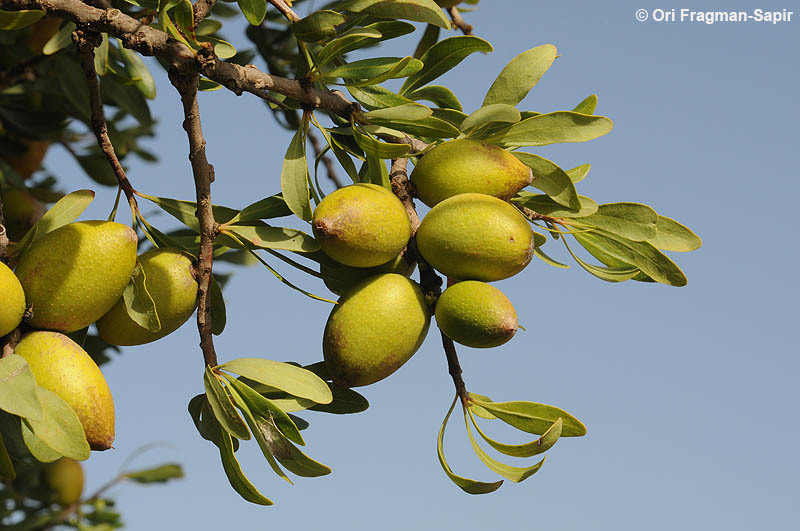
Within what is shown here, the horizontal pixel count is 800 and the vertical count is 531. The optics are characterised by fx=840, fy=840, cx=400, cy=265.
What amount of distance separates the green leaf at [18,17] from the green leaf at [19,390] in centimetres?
57

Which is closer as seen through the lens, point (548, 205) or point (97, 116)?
point (548, 205)

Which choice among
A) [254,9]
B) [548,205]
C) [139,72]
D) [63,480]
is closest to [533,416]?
[548,205]

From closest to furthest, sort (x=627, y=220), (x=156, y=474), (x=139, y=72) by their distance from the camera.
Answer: (x=627, y=220) → (x=139, y=72) → (x=156, y=474)

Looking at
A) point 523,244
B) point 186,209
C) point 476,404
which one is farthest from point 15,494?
point 523,244

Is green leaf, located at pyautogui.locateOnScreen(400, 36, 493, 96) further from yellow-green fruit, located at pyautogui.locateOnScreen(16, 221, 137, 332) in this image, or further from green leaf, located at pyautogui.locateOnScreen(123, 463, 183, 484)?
green leaf, located at pyautogui.locateOnScreen(123, 463, 183, 484)

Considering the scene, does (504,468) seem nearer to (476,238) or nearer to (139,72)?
(476,238)

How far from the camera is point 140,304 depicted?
140 cm

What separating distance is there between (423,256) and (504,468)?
39cm

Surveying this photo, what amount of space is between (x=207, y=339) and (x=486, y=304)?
0.48 m

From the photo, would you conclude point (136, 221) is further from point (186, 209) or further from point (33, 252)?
point (33, 252)

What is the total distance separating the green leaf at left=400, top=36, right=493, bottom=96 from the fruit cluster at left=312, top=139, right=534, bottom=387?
225 millimetres

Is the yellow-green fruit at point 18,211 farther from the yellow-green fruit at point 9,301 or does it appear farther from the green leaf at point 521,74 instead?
the green leaf at point 521,74

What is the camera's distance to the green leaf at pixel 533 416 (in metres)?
1.40

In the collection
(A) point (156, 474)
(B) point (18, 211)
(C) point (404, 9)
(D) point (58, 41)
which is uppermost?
(C) point (404, 9)
